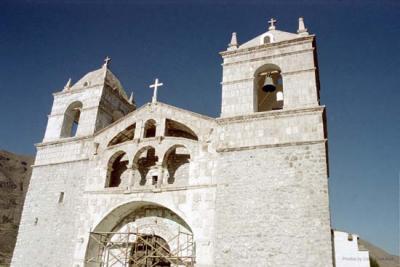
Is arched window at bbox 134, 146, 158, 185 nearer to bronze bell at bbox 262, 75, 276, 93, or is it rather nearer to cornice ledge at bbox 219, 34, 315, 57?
cornice ledge at bbox 219, 34, 315, 57

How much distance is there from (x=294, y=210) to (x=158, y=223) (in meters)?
5.25

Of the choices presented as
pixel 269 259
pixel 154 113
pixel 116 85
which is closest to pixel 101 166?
pixel 154 113

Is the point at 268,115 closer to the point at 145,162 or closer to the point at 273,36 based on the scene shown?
the point at 273,36

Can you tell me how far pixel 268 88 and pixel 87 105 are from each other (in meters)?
8.30

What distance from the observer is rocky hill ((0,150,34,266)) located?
35.7 metres

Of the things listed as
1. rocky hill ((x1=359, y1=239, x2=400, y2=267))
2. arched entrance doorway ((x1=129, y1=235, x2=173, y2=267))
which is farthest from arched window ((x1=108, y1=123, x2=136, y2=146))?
rocky hill ((x1=359, y1=239, x2=400, y2=267))

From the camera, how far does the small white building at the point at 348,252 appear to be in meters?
9.70

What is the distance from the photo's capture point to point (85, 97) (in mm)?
16391

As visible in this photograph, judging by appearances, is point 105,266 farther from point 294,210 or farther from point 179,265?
point 294,210

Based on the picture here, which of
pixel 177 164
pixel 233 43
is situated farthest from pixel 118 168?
pixel 233 43

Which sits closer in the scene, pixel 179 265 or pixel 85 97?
pixel 179 265

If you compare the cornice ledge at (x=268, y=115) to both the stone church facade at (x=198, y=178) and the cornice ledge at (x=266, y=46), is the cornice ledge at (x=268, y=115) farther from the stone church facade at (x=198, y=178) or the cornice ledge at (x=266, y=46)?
the cornice ledge at (x=266, y=46)

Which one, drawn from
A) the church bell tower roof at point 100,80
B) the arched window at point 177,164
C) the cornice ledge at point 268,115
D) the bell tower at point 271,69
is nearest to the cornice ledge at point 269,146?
the cornice ledge at point 268,115

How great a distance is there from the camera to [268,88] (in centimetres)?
1300
